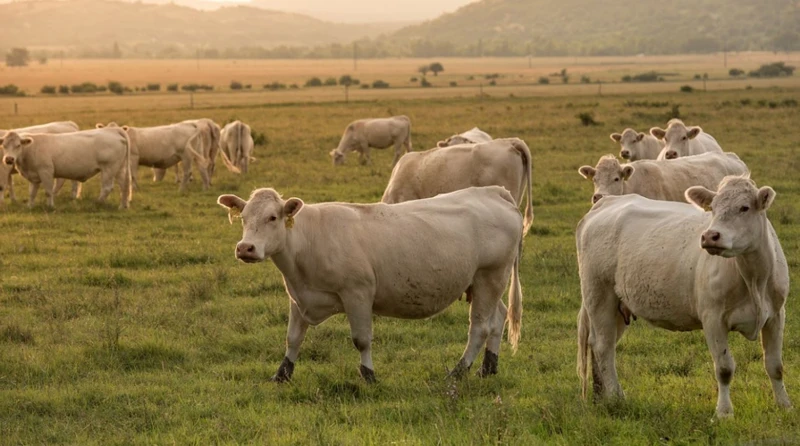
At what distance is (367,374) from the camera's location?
8.45 metres

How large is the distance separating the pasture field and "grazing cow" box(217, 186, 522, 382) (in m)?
0.48

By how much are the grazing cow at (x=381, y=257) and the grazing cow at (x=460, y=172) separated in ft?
15.9

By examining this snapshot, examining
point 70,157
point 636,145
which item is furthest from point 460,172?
point 70,157

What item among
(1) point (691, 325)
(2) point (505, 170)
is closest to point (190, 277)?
(2) point (505, 170)

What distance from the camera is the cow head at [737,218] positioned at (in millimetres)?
6328

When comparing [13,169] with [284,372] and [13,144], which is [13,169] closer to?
[13,144]

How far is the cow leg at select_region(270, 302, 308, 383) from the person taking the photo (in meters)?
8.61

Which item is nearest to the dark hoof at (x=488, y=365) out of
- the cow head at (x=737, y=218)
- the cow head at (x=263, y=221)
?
the cow head at (x=263, y=221)

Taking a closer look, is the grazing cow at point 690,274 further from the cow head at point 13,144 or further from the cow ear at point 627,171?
the cow head at point 13,144

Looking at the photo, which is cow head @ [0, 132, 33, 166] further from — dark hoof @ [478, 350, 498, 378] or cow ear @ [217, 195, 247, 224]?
dark hoof @ [478, 350, 498, 378]

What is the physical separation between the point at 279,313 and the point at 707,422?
220 inches

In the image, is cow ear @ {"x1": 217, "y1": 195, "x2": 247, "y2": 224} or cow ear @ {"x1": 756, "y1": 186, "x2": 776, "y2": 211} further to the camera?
cow ear @ {"x1": 217, "y1": 195, "x2": 247, "y2": 224}

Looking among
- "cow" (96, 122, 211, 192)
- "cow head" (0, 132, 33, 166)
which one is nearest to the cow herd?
"cow head" (0, 132, 33, 166)

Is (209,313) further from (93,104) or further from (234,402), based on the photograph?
(93,104)
